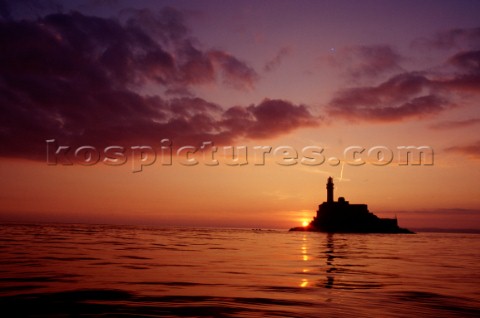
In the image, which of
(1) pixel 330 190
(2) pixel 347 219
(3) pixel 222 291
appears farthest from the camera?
(1) pixel 330 190

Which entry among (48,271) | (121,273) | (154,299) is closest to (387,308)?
(154,299)

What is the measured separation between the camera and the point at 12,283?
13.2m

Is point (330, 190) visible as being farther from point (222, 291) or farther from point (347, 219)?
point (222, 291)

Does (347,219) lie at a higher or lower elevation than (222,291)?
lower

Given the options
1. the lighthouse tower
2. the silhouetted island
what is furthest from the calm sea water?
the silhouetted island

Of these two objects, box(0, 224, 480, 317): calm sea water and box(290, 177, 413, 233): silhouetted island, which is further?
box(290, 177, 413, 233): silhouetted island

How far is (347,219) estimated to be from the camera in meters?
165

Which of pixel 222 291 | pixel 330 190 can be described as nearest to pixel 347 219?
pixel 330 190

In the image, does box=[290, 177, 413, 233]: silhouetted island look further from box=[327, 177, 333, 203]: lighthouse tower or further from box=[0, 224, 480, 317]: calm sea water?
box=[0, 224, 480, 317]: calm sea water

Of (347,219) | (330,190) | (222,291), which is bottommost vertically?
(347,219)

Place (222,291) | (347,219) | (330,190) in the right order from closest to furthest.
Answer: (222,291)
(347,219)
(330,190)

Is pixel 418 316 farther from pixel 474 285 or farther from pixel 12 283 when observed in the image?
pixel 12 283

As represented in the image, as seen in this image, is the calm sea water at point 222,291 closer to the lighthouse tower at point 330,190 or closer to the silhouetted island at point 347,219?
the lighthouse tower at point 330,190

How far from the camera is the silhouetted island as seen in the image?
165 metres
